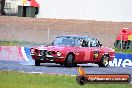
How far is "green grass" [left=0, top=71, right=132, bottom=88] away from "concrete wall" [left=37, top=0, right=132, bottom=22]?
3592 centimetres

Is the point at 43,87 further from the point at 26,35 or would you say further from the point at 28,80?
the point at 26,35

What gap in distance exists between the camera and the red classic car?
79.4ft

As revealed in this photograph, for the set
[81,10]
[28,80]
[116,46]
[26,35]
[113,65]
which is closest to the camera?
[28,80]

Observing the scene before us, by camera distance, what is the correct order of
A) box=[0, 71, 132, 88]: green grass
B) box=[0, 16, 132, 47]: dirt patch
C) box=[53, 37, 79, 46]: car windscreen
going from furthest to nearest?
box=[0, 16, 132, 47]: dirt patch < box=[53, 37, 79, 46]: car windscreen < box=[0, 71, 132, 88]: green grass

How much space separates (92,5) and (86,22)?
304 centimetres

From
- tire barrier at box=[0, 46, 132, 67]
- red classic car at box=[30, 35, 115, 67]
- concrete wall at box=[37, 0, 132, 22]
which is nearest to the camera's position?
red classic car at box=[30, 35, 115, 67]

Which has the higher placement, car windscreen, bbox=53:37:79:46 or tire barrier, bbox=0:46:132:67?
car windscreen, bbox=53:37:79:46

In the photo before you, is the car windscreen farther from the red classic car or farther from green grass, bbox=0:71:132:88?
green grass, bbox=0:71:132:88

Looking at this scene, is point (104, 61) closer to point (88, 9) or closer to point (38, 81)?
point (38, 81)

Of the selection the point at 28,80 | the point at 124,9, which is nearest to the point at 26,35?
the point at 124,9

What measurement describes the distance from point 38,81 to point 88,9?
125 ft

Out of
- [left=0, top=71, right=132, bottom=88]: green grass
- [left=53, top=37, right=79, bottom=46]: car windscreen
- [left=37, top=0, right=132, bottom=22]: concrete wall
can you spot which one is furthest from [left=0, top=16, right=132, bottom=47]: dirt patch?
[left=0, top=71, right=132, bottom=88]: green grass

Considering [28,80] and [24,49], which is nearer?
[28,80]

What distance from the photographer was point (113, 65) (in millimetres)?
28031
